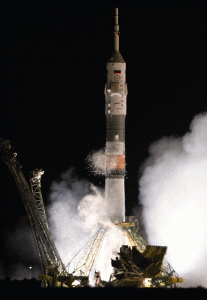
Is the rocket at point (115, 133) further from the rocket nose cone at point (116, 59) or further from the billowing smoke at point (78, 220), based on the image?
the billowing smoke at point (78, 220)

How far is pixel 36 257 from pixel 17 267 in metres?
1.46

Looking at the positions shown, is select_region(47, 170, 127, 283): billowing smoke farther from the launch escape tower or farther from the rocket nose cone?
the rocket nose cone

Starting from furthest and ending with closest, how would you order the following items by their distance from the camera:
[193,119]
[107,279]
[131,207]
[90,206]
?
[131,207]
[193,119]
[90,206]
[107,279]

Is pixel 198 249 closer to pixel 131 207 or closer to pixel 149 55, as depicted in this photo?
pixel 131 207

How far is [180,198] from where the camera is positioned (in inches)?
1393

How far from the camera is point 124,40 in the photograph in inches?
1448

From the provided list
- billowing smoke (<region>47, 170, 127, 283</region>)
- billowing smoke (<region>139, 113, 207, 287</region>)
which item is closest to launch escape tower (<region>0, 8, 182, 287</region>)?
billowing smoke (<region>47, 170, 127, 283</region>)

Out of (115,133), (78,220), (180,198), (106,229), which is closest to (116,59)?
(115,133)

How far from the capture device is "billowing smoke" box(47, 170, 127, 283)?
2944cm

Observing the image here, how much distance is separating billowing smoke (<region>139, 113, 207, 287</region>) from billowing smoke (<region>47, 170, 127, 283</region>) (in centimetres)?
392

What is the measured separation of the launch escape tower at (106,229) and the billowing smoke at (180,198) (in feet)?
15.8

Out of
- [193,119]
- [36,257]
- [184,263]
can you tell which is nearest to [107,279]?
[184,263]

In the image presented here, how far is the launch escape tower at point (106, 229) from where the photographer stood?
86.3 ft

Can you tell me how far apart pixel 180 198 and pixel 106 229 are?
295 inches
